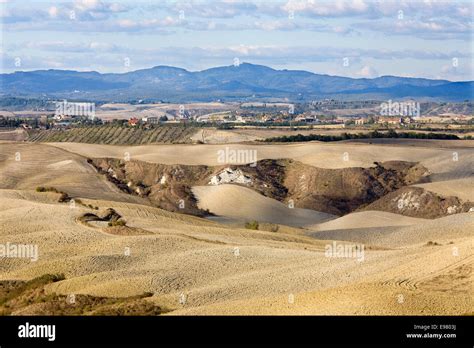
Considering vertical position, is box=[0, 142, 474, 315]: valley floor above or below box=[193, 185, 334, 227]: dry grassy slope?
above

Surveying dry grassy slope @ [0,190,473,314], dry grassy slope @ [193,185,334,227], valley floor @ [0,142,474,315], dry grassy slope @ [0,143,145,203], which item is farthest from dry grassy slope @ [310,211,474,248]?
dry grassy slope @ [0,143,145,203]

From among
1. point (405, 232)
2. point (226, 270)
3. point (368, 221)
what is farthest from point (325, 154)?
point (226, 270)

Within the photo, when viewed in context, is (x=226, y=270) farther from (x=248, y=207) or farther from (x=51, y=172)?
(x=51, y=172)

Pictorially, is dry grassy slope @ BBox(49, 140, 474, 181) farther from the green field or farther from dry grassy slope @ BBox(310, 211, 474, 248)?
the green field

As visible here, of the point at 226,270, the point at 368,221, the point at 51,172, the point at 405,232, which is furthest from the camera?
the point at 51,172

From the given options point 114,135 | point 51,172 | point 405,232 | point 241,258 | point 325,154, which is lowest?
point 405,232

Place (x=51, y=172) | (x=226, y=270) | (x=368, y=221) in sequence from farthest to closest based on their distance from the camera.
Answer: (x=51, y=172) → (x=368, y=221) → (x=226, y=270)

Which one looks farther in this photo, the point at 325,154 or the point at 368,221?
the point at 325,154

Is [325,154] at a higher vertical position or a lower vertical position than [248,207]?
higher
